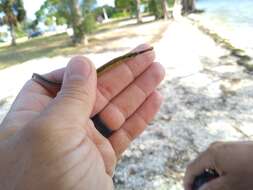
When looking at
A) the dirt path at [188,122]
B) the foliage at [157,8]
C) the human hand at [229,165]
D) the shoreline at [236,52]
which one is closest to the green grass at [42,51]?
the foliage at [157,8]

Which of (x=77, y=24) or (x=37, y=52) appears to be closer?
(x=77, y=24)

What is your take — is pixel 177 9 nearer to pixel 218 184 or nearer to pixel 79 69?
pixel 79 69

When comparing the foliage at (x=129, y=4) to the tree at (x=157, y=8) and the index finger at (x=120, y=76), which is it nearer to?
the tree at (x=157, y=8)

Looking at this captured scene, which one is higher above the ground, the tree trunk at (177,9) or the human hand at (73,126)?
the human hand at (73,126)

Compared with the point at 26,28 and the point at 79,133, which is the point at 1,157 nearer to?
the point at 79,133

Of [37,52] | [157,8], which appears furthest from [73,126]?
[157,8]

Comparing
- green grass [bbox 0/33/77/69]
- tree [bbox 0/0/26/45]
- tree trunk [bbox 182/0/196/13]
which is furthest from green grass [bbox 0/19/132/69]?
tree [bbox 0/0/26/45]

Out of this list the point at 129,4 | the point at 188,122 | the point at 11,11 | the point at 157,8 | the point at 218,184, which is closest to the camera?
the point at 218,184
